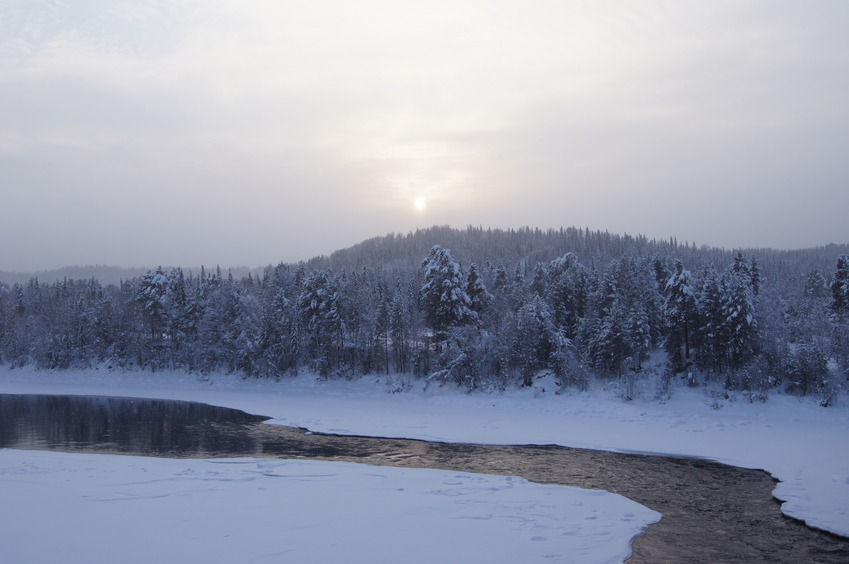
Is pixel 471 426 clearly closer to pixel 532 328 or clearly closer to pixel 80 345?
pixel 532 328

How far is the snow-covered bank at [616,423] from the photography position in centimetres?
2588

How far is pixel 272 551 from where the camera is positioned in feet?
46.1

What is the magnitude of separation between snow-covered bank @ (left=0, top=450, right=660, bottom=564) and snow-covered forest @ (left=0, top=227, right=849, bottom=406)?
1350 inches

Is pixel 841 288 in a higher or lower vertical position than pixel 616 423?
higher

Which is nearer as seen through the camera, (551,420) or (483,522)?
(483,522)

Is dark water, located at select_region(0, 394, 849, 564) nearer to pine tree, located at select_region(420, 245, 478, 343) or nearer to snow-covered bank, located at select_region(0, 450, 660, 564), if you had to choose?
snow-covered bank, located at select_region(0, 450, 660, 564)

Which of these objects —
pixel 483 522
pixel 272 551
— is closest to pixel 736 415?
pixel 483 522

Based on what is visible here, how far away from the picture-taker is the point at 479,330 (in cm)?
6153

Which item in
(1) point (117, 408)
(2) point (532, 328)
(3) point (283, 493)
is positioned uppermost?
(2) point (532, 328)

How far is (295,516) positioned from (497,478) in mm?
9741

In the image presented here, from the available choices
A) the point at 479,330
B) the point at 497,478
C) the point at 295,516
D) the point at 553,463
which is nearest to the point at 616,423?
the point at 553,463

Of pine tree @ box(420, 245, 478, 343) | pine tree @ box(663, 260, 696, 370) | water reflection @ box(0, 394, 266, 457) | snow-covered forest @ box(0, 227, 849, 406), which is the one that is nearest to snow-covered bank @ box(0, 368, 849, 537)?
snow-covered forest @ box(0, 227, 849, 406)

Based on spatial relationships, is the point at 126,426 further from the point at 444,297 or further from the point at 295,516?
the point at 444,297

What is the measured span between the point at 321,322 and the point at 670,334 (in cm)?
4076
